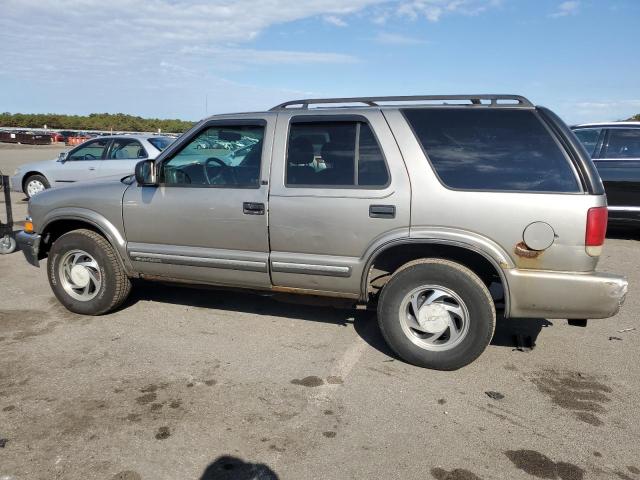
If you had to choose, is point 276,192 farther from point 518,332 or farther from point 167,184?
point 518,332

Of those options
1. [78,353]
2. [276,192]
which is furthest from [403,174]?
[78,353]

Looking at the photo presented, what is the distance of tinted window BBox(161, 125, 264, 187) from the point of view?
4234mm

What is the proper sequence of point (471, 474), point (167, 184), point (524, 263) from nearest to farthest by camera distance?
1. point (471, 474)
2. point (524, 263)
3. point (167, 184)

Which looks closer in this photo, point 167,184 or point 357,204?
point 357,204

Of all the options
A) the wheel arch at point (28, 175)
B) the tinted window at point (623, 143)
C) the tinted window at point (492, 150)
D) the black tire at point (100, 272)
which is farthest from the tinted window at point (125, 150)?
the tinted window at point (623, 143)

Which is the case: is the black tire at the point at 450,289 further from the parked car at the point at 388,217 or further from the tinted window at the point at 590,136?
the tinted window at the point at 590,136

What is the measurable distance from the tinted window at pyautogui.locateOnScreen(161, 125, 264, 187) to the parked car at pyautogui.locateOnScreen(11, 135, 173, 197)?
593 centimetres

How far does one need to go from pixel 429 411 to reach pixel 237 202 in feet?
6.92

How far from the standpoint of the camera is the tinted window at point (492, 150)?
3.38m

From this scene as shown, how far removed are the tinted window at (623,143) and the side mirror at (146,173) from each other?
22.8 feet

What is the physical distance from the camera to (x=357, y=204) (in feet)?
12.3

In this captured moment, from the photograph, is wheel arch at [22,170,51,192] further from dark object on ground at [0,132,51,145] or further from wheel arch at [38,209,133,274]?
dark object on ground at [0,132,51,145]

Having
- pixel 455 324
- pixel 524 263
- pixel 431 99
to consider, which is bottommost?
pixel 455 324

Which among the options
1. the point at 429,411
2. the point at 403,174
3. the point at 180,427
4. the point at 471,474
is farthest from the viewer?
the point at 403,174
